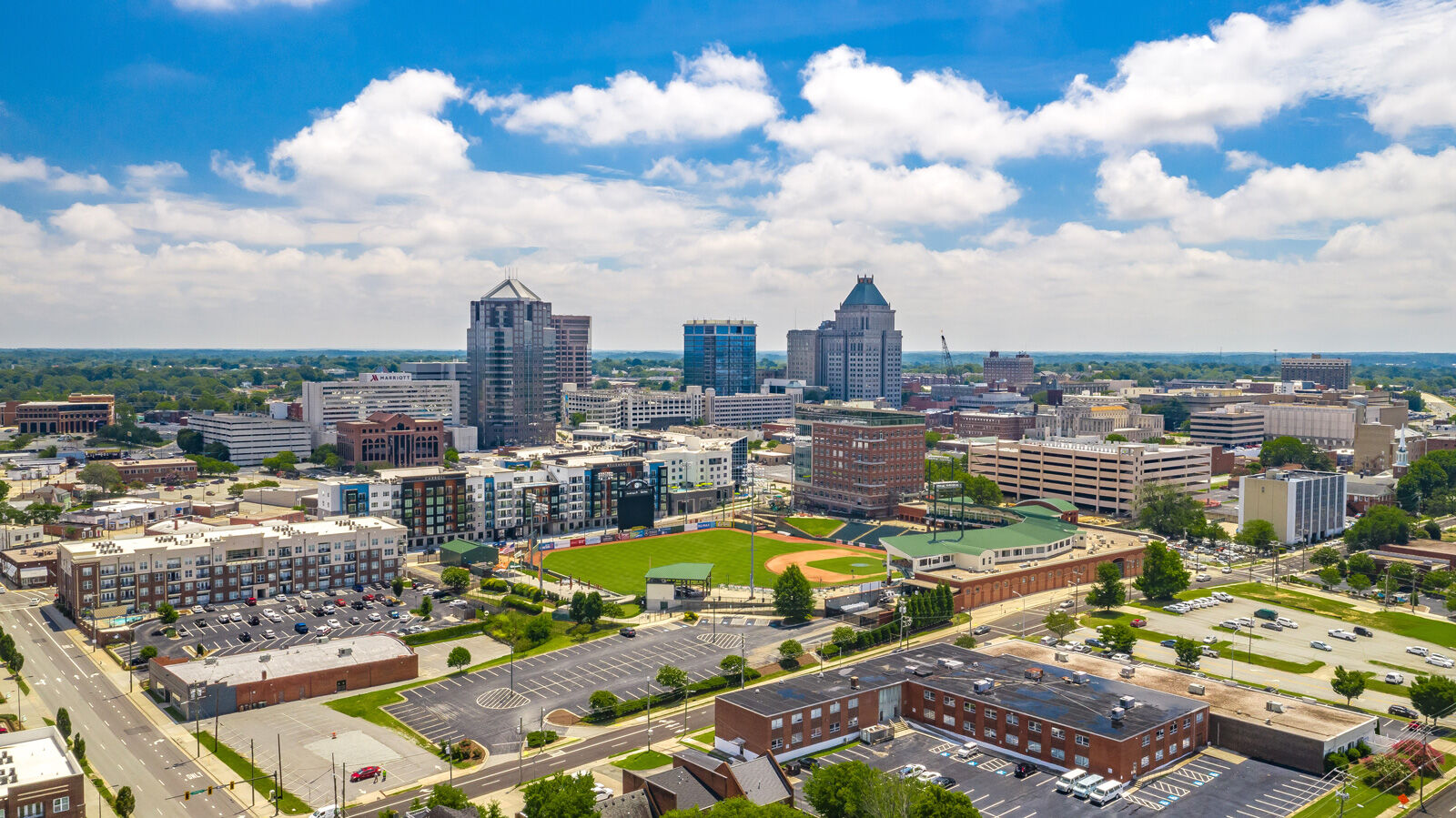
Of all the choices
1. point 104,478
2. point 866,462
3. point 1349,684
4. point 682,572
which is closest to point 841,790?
point 1349,684

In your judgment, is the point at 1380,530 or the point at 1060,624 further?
the point at 1380,530

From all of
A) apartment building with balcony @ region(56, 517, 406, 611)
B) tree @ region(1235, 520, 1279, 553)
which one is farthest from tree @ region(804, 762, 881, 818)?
tree @ region(1235, 520, 1279, 553)

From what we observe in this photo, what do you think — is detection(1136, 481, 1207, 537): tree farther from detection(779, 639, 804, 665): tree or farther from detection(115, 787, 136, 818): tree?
detection(115, 787, 136, 818): tree

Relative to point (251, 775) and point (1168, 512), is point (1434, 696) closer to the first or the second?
point (1168, 512)

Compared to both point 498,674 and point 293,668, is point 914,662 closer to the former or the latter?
point 498,674

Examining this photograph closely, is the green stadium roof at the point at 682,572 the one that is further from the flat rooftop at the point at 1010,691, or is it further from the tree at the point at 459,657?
the flat rooftop at the point at 1010,691

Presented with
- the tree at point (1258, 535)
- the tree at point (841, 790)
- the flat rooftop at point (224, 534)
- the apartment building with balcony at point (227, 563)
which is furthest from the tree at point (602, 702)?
the tree at point (1258, 535)
